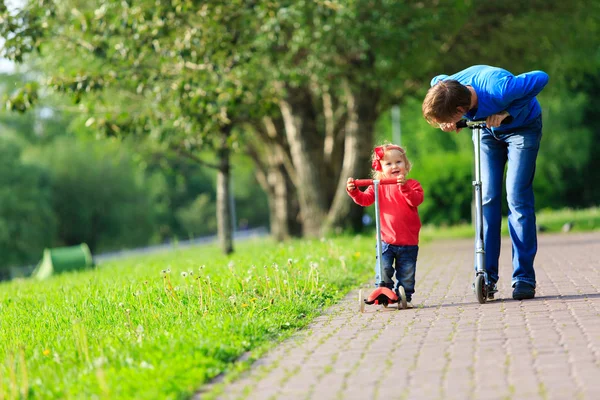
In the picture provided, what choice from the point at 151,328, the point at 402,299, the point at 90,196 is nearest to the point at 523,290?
the point at 402,299

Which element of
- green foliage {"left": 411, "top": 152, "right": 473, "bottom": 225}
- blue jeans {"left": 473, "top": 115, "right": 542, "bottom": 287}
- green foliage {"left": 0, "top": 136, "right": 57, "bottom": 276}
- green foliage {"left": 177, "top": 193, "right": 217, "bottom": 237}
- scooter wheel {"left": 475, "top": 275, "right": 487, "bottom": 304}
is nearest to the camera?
scooter wheel {"left": 475, "top": 275, "right": 487, "bottom": 304}

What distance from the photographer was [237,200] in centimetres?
9062

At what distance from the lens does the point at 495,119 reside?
679 cm

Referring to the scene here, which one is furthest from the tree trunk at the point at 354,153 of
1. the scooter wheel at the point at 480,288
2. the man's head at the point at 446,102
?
the man's head at the point at 446,102

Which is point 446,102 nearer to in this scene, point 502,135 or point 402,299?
point 502,135

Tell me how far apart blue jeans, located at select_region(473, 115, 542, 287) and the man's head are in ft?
2.35

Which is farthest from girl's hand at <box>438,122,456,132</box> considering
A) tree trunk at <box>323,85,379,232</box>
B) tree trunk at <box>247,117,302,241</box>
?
tree trunk at <box>247,117,302,241</box>

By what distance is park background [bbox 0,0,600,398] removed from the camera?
5.71 m

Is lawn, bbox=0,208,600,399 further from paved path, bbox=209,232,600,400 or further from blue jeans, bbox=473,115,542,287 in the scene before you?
blue jeans, bbox=473,115,542,287

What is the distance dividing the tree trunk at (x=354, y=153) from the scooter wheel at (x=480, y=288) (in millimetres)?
13329

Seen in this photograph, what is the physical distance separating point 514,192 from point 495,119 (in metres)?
0.65

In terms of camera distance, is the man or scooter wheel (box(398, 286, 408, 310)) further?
scooter wheel (box(398, 286, 408, 310))

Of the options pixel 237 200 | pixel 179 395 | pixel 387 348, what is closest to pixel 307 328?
pixel 387 348

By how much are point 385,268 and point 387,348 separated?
6.33 feet
